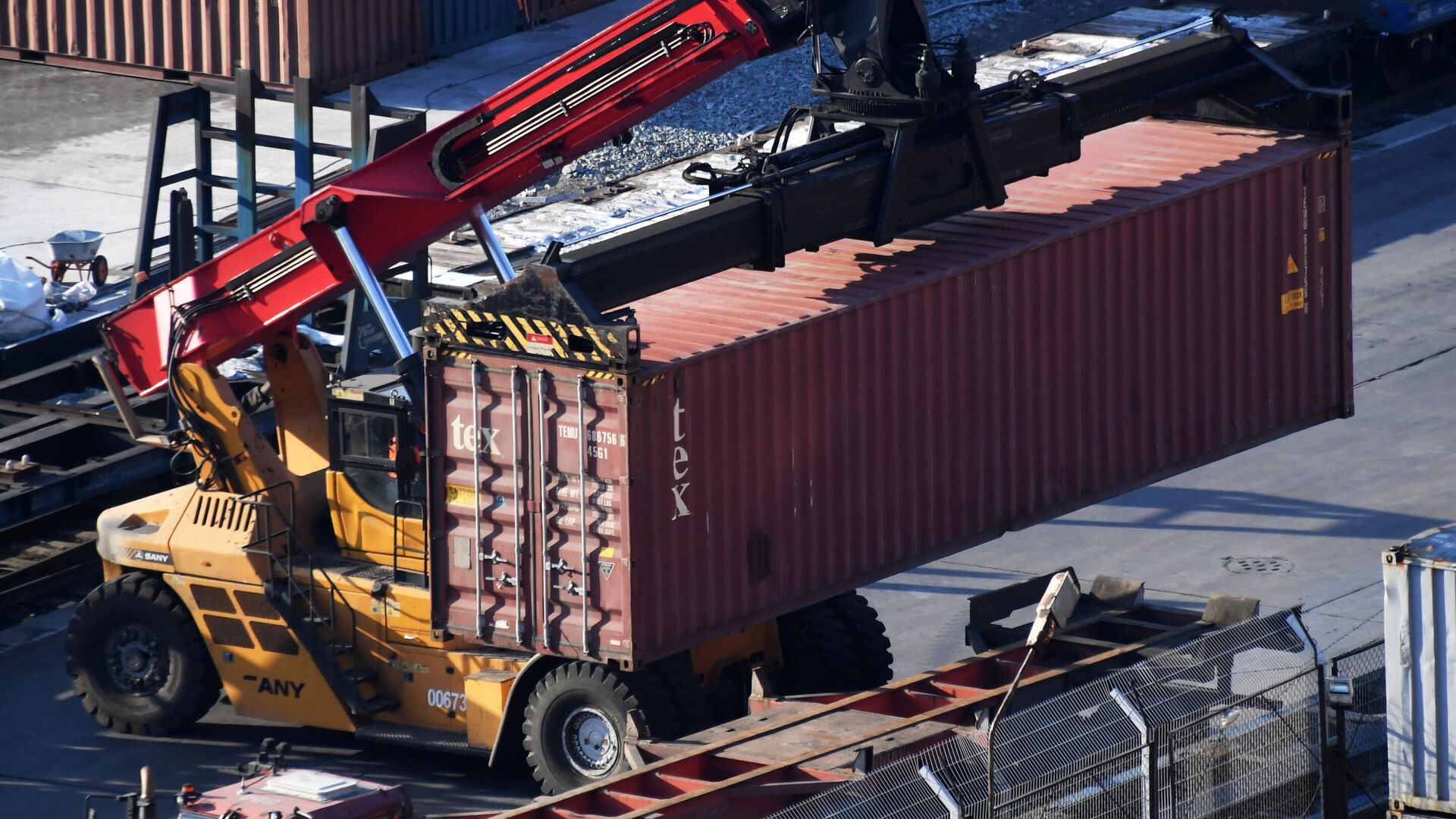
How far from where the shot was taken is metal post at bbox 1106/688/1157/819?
12703 mm

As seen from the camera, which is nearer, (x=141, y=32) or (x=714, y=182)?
(x=714, y=182)

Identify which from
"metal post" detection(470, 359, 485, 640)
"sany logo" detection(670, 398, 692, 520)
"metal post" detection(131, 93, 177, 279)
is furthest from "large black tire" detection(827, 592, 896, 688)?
"metal post" detection(131, 93, 177, 279)

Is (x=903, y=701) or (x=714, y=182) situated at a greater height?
(x=714, y=182)

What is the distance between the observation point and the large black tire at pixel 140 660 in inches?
668

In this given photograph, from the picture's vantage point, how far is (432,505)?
15.6 m

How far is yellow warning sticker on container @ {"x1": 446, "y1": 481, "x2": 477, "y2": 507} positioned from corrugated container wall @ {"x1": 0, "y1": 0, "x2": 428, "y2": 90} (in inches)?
709

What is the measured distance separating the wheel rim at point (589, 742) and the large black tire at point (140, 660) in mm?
3099

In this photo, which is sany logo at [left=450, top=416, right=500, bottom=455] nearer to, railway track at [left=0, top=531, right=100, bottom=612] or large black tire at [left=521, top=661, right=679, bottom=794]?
large black tire at [left=521, top=661, right=679, bottom=794]

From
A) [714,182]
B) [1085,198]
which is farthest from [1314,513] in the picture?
[714,182]

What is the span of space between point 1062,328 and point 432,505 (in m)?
5.16

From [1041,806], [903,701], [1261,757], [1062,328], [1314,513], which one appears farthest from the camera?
[1314,513]

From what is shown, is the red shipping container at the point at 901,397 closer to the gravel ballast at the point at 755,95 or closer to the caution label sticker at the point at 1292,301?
the caution label sticker at the point at 1292,301

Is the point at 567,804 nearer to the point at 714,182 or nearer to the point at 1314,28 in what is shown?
the point at 714,182

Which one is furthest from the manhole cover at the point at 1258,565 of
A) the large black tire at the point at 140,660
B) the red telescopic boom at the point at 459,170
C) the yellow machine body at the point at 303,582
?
the large black tire at the point at 140,660
